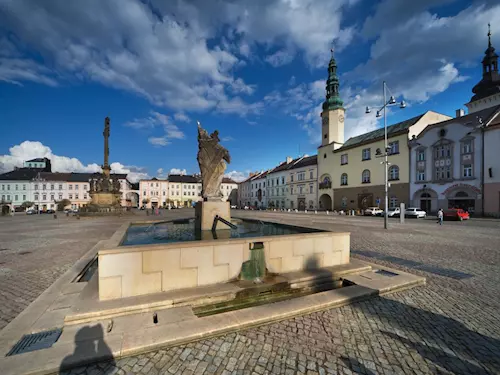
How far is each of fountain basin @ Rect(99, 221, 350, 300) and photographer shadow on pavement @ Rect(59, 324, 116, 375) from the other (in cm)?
95

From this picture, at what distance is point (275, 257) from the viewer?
5285 mm

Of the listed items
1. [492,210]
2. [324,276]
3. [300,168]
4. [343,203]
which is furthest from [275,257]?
[300,168]

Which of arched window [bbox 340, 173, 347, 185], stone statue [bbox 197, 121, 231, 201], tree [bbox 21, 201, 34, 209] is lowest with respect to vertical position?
tree [bbox 21, 201, 34, 209]

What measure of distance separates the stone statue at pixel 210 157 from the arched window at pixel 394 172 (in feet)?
124

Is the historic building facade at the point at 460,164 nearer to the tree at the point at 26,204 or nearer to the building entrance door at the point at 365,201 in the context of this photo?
the building entrance door at the point at 365,201

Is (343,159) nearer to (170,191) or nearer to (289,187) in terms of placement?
(289,187)

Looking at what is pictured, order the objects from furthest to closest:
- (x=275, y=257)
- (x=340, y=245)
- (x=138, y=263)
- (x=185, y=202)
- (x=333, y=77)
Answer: (x=185, y=202)
(x=333, y=77)
(x=340, y=245)
(x=275, y=257)
(x=138, y=263)

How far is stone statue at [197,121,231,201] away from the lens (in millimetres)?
8328

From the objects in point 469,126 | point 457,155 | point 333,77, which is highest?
point 333,77

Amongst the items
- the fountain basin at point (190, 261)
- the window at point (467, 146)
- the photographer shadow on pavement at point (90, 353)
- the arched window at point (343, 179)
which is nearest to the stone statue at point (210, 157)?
the fountain basin at point (190, 261)

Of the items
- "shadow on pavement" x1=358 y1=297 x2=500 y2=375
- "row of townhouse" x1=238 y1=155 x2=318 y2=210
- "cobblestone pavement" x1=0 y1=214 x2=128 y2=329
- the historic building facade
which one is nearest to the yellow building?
the historic building facade

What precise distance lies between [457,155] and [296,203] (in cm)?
3314

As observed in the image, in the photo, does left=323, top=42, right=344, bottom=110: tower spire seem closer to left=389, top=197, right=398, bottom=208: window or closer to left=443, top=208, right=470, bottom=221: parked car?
left=389, top=197, right=398, bottom=208: window

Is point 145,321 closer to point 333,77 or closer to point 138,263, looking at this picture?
point 138,263
